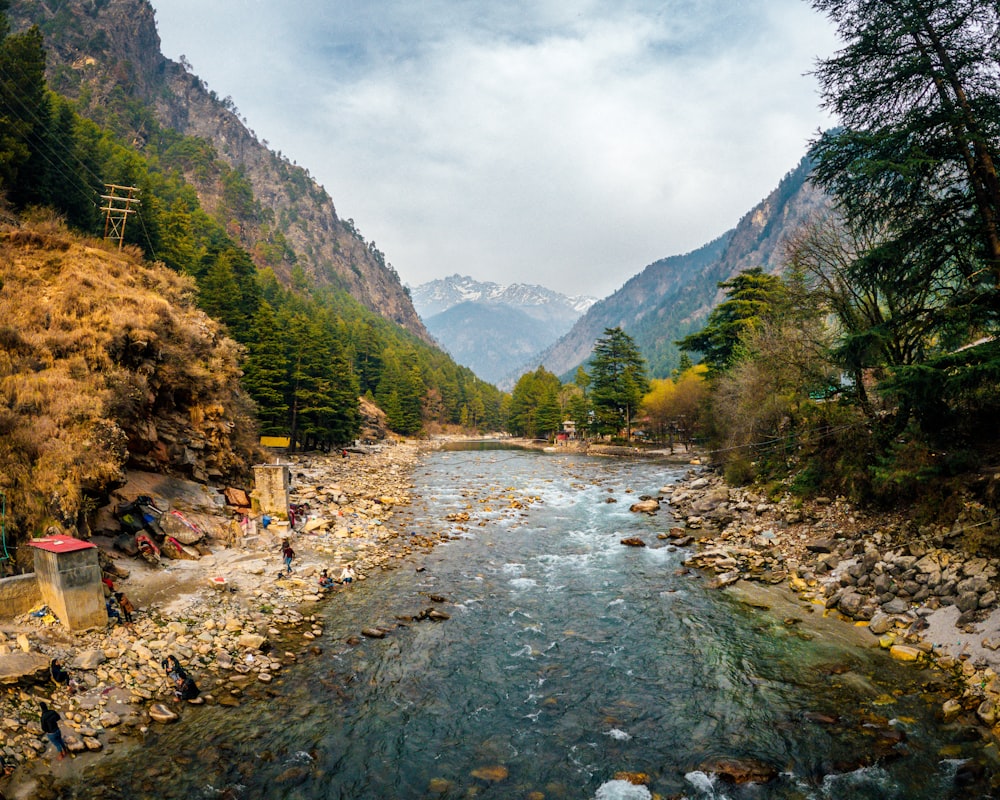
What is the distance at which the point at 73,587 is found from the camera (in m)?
11.0

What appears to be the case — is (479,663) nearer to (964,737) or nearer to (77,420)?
(964,737)

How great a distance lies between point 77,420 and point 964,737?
2270 cm

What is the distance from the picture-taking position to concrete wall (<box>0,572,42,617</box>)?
10.9 meters

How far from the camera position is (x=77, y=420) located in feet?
50.1

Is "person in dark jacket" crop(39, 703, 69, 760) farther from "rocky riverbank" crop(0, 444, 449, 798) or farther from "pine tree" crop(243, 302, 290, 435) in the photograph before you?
"pine tree" crop(243, 302, 290, 435)

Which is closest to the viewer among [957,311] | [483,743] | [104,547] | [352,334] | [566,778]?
[566,778]

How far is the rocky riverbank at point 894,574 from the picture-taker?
33.3ft

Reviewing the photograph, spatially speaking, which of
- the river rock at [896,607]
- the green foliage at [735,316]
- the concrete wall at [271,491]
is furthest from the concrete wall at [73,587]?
the green foliage at [735,316]

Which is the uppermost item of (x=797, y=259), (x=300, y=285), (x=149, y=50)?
(x=149, y=50)

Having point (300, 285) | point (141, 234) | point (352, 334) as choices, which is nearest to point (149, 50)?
point (300, 285)

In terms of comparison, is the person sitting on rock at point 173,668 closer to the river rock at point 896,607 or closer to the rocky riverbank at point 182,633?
the rocky riverbank at point 182,633

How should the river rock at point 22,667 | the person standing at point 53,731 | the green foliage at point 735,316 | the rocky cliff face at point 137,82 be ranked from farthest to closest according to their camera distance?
the rocky cliff face at point 137,82, the green foliage at point 735,316, the river rock at point 22,667, the person standing at point 53,731

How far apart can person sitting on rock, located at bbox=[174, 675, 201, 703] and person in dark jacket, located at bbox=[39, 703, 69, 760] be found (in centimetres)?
195

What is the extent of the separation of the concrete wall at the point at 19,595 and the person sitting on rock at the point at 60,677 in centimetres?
279
